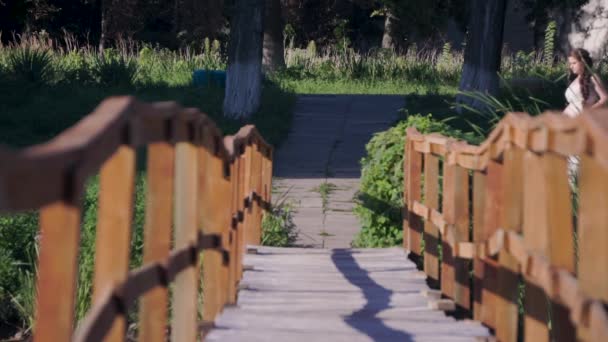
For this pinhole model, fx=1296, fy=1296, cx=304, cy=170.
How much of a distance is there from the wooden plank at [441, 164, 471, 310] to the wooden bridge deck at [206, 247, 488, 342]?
19 centimetres

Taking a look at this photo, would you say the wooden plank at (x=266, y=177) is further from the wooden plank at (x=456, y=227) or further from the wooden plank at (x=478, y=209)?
the wooden plank at (x=478, y=209)

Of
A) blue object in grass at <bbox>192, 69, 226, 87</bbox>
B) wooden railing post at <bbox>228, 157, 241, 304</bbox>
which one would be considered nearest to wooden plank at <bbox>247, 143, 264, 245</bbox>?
wooden railing post at <bbox>228, 157, 241, 304</bbox>

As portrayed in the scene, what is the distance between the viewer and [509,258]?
560 cm

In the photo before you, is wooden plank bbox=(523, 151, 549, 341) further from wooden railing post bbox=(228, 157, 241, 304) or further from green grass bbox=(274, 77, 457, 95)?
green grass bbox=(274, 77, 457, 95)

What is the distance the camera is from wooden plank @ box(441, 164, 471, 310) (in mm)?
6832

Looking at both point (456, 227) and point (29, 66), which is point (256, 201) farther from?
point (29, 66)

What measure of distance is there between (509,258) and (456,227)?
1.26 meters

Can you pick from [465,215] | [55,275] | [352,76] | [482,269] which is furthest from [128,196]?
[352,76]

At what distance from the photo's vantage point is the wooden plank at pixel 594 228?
3305 millimetres

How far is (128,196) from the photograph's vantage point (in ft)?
10.4

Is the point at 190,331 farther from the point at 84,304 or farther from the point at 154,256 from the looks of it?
the point at 84,304

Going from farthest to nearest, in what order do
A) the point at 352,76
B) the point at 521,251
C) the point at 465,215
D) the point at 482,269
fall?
the point at 352,76 < the point at 465,215 < the point at 482,269 < the point at 521,251

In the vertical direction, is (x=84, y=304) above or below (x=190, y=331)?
below

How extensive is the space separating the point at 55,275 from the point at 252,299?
4.28 meters
